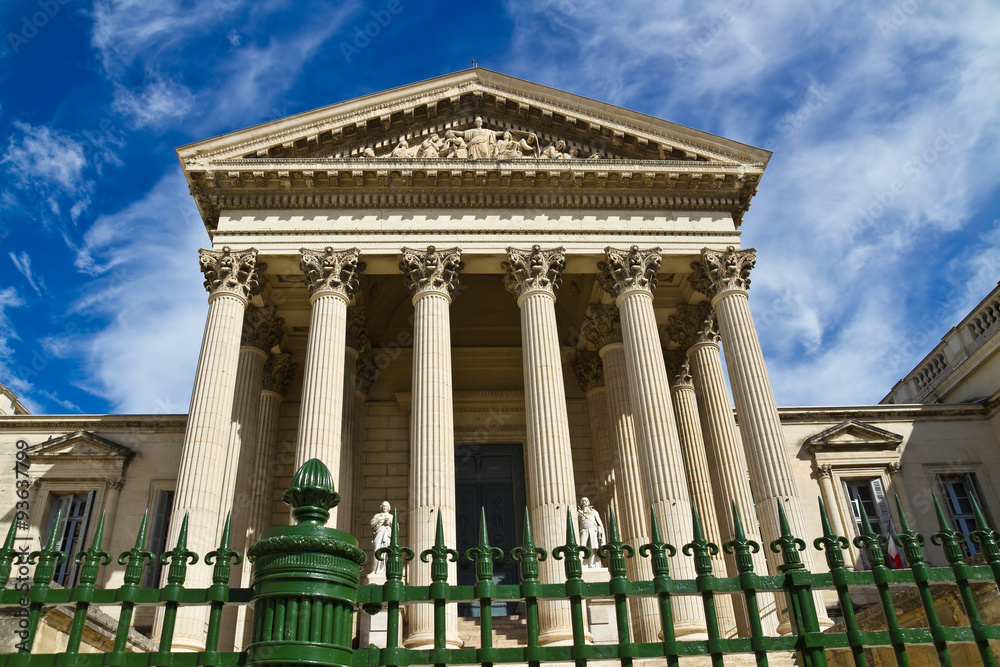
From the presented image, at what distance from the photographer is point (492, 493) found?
918 inches

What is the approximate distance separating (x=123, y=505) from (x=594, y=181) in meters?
16.5

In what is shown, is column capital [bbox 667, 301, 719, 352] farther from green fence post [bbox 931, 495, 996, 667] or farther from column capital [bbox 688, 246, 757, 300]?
green fence post [bbox 931, 495, 996, 667]

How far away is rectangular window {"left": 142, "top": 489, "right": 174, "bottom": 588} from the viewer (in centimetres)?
2089

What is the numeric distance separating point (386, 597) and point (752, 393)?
15325 millimetres

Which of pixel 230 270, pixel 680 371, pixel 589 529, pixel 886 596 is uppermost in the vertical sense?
pixel 230 270

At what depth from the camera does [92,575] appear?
12.5 ft

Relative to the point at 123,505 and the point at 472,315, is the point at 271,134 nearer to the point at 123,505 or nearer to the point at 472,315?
the point at 472,315

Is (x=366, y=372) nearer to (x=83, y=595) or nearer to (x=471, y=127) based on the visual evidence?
(x=471, y=127)

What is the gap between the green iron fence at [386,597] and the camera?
11.9 feet

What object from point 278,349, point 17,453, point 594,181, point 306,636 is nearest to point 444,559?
point 306,636

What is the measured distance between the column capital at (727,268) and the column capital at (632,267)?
4.28 ft

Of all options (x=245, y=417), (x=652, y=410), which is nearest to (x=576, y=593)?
(x=652, y=410)

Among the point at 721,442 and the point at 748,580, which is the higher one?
the point at 721,442

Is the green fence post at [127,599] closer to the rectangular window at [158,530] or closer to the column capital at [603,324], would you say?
the column capital at [603,324]
